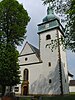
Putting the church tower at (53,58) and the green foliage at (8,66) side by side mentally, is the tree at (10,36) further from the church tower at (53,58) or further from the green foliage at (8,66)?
the church tower at (53,58)

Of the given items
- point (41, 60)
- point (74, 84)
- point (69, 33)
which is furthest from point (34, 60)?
point (69, 33)

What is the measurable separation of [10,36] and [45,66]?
10.8 m

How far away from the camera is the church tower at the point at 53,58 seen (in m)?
28.5

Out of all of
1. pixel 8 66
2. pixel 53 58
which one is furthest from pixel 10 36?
pixel 53 58

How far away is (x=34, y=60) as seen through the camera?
3206cm

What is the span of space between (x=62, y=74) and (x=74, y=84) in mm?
11197

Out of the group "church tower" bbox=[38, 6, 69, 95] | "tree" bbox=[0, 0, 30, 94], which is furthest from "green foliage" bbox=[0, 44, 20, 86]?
"church tower" bbox=[38, 6, 69, 95]

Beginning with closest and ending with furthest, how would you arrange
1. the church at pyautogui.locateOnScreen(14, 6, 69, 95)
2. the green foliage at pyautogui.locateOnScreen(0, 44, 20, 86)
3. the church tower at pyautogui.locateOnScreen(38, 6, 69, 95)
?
the green foliage at pyautogui.locateOnScreen(0, 44, 20, 86) < the church tower at pyautogui.locateOnScreen(38, 6, 69, 95) < the church at pyautogui.locateOnScreen(14, 6, 69, 95)

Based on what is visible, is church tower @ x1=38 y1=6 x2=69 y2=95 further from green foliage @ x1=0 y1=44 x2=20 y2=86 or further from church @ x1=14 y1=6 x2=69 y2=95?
green foliage @ x1=0 y1=44 x2=20 y2=86

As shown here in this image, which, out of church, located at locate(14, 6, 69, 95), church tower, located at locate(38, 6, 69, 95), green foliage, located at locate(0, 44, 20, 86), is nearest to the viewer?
green foliage, located at locate(0, 44, 20, 86)

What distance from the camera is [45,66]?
100 feet

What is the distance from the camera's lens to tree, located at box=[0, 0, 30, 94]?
2069cm

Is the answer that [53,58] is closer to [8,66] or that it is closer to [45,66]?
[45,66]

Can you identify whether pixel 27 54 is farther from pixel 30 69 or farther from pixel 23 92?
pixel 23 92
